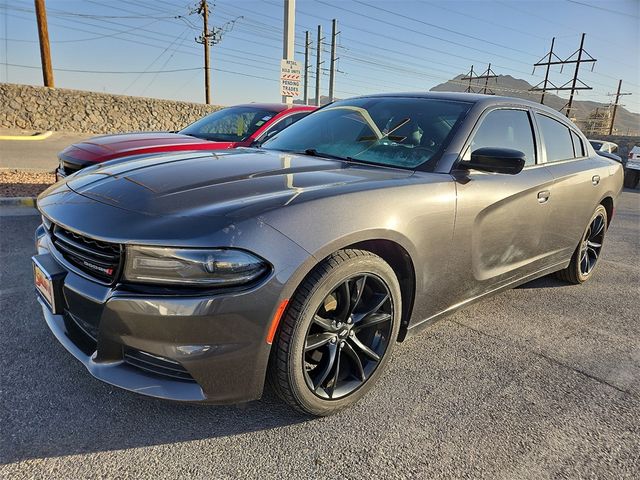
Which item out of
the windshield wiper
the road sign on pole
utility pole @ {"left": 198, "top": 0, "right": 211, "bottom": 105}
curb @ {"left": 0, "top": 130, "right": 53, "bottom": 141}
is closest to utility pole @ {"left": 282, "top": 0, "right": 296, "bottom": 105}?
the road sign on pole

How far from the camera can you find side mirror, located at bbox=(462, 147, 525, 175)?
2.44m

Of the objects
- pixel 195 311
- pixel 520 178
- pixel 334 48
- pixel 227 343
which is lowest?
pixel 227 343

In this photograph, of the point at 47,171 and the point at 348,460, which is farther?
the point at 47,171

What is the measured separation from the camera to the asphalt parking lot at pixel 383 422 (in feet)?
5.98

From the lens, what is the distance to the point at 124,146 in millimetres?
4785

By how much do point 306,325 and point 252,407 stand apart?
0.60 m

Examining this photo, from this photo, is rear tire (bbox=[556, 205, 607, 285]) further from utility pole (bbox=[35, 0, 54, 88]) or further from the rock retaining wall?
utility pole (bbox=[35, 0, 54, 88])

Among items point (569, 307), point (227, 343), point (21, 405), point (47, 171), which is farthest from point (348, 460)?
point (47, 171)

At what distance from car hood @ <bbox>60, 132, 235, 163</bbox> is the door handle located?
355 cm

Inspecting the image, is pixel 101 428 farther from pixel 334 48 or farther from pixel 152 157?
pixel 334 48

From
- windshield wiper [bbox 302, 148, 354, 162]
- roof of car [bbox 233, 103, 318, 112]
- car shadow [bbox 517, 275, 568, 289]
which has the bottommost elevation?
car shadow [bbox 517, 275, 568, 289]

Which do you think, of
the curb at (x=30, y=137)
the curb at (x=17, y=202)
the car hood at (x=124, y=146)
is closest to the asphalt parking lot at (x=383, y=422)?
the car hood at (x=124, y=146)

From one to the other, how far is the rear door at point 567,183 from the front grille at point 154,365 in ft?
8.94

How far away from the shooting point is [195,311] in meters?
1.67
